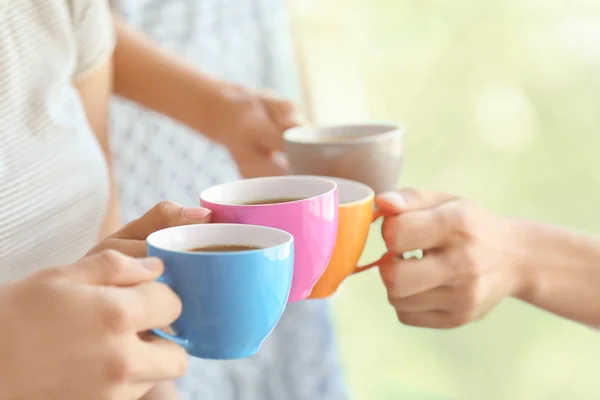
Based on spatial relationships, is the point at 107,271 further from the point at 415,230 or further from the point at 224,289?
the point at 415,230

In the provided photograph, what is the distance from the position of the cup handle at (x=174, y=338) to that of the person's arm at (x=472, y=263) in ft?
0.91

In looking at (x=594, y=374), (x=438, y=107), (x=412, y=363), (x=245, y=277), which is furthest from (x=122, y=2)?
(x=594, y=374)

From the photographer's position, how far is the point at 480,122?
1.63 m

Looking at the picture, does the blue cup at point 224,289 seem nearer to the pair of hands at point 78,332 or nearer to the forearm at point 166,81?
the pair of hands at point 78,332

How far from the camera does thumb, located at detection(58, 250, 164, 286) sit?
477mm

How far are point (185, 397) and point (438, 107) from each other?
876mm

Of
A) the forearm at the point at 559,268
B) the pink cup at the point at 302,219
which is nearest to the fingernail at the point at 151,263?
the pink cup at the point at 302,219

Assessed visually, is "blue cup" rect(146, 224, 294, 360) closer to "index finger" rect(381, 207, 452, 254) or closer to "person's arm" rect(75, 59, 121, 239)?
"index finger" rect(381, 207, 452, 254)

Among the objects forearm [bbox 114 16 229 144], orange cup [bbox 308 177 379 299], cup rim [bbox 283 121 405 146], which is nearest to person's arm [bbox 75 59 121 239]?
forearm [bbox 114 16 229 144]

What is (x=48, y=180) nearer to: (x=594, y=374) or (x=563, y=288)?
(x=563, y=288)

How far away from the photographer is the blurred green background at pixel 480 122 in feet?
4.96

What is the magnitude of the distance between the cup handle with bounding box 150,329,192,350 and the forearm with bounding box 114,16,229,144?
61 cm

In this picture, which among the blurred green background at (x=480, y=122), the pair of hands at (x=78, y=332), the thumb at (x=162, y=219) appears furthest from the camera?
the blurred green background at (x=480, y=122)

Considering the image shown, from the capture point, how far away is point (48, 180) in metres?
0.81
